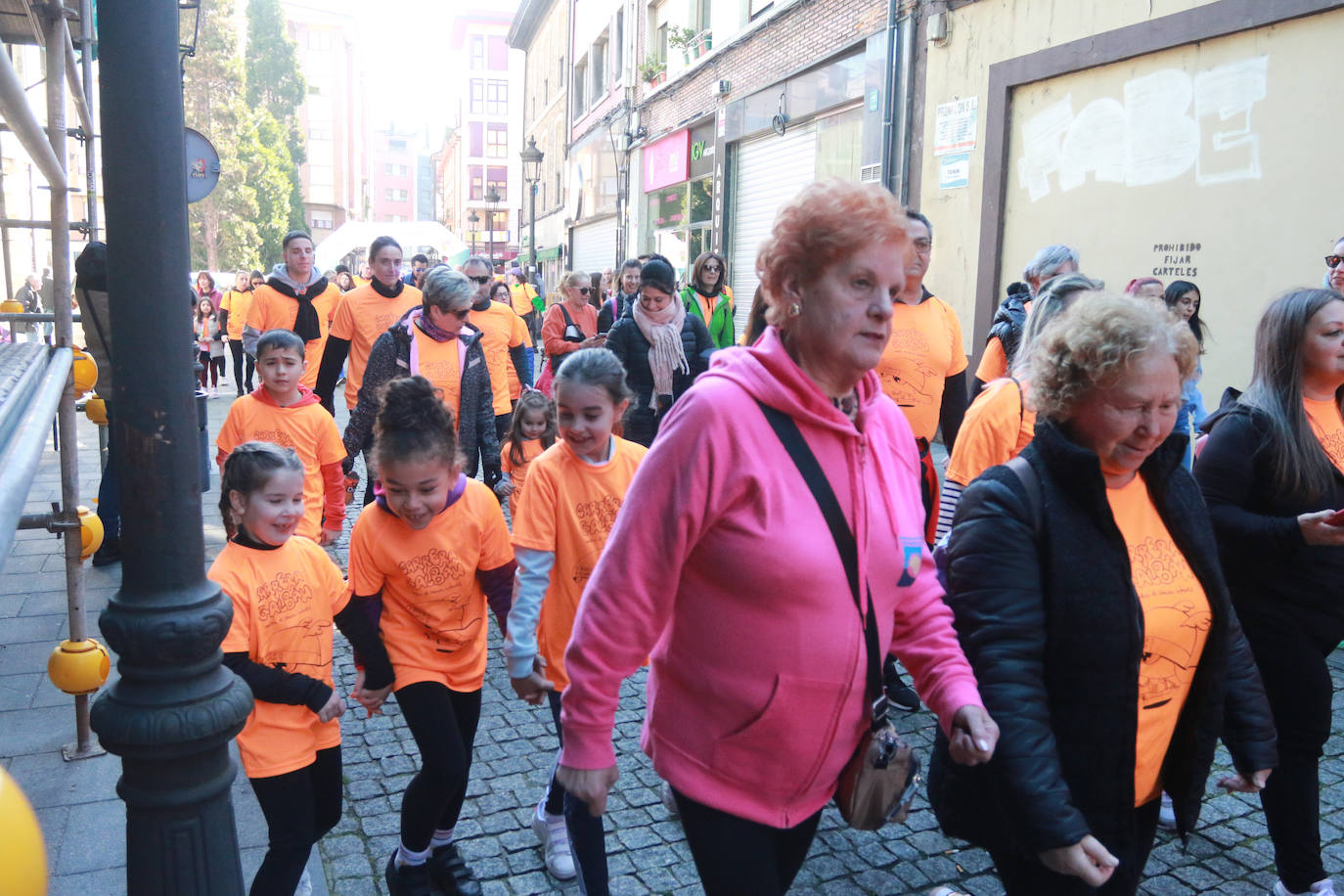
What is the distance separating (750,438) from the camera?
1922 millimetres

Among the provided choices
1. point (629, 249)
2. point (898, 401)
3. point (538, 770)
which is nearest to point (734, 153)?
point (629, 249)

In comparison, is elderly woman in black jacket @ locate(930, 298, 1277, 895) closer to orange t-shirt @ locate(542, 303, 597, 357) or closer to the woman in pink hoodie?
the woman in pink hoodie

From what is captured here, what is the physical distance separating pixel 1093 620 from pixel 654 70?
22.7 m

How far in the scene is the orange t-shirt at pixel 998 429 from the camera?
145 inches

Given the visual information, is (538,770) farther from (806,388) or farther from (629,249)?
(629,249)

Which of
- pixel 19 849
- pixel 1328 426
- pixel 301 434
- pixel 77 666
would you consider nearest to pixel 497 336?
pixel 301 434

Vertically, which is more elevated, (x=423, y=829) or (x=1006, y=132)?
(x=1006, y=132)

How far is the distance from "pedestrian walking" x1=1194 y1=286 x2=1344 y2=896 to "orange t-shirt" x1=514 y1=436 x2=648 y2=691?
1837 millimetres

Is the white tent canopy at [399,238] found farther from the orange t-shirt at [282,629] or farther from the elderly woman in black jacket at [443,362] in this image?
the orange t-shirt at [282,629]

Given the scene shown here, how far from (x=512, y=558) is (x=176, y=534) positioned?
1.27 meters

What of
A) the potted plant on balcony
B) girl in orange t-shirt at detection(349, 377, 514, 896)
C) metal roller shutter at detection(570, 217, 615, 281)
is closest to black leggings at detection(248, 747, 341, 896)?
girl in orange t-shirt at detection(349, 377, 514, 896)

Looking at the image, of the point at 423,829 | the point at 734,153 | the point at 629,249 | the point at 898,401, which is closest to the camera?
the point at 423,829

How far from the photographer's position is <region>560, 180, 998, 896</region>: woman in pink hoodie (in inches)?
75.9

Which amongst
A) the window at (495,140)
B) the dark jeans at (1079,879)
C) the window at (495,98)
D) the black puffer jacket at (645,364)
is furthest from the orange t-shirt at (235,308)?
the window at (495,98)
